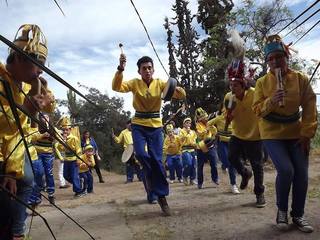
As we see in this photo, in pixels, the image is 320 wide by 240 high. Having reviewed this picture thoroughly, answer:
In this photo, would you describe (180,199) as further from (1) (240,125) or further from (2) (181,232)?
(2) (181,232)

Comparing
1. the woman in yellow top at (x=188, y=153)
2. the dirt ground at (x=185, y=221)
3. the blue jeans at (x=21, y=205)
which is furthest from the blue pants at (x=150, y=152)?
the woman in yellow top at (x=188, y=153)

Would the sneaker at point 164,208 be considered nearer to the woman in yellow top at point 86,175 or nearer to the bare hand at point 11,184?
the bare hand at point 11,184

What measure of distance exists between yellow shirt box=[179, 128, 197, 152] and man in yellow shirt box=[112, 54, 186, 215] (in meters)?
6.90

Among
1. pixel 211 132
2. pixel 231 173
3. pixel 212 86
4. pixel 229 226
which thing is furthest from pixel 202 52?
pixel 229 226

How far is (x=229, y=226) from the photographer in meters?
4.66

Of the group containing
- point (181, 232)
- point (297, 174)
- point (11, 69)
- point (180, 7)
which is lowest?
point (181, 232)

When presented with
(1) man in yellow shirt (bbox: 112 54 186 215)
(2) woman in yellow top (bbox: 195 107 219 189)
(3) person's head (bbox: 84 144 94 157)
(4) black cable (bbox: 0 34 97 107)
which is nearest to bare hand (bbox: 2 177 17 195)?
(4) black cable (bbox: 0 34 97 107)

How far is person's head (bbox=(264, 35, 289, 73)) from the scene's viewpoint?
4254 millimetres

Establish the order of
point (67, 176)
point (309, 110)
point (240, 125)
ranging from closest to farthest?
point (309, 110)
point (240, 125)
point (67, 176)

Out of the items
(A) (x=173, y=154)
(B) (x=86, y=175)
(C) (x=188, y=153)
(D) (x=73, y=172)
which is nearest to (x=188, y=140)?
(C) (x=188, y=153)

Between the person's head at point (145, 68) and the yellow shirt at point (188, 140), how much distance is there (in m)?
6.88

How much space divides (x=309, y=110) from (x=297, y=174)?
1.98ft

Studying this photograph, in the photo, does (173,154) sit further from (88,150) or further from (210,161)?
(210,161)

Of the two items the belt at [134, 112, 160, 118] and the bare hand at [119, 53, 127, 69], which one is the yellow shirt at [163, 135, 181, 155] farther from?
the bare hand at [119, 53, 127, 69]
